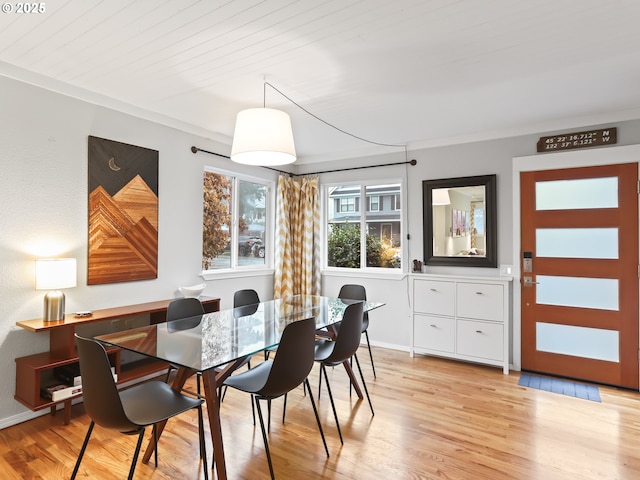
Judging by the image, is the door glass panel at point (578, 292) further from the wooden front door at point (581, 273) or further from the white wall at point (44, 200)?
the white wall at point (44, 200)

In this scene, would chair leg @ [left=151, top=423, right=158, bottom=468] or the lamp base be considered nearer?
chair leg @ [left=151, top=423, right=158, bottom=468]

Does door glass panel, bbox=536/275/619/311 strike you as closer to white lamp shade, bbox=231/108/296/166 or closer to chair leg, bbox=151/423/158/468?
white lamp shade, bbox=231/108/296/166

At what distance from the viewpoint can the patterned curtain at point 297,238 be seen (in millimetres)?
4945

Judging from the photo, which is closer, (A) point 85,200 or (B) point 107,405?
(B) point 107,405

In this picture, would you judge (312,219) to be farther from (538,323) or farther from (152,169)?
(538,323)

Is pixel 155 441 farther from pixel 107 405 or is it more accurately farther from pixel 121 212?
pixel 121 212

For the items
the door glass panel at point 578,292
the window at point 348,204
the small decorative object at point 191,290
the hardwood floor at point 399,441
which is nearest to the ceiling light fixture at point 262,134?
the small decorative object at point 191,290

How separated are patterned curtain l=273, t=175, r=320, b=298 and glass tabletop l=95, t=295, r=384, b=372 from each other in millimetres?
1729

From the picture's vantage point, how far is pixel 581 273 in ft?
11.8

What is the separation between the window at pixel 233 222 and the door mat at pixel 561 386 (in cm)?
328

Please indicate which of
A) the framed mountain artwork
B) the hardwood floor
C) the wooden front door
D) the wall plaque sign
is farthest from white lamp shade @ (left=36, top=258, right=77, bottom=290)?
the wall plaque sign

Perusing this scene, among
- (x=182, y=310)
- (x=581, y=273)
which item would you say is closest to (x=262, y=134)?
(x=182, y=310)

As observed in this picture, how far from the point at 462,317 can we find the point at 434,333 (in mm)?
361

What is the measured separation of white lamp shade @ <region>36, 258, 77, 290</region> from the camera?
8.51 ft
